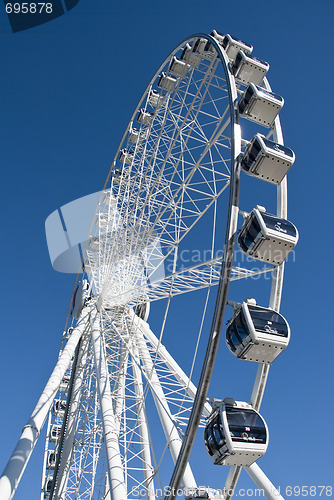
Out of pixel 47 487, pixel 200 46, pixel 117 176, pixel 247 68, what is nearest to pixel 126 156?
pixel 117 176

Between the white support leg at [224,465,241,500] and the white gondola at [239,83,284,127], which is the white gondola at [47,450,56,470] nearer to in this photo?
the white support leg at [224,465,241,500]

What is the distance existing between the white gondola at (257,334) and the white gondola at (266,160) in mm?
2444

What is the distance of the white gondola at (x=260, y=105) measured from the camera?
7.41m

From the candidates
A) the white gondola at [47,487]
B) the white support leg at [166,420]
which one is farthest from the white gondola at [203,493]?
the white gondola at [47,487]

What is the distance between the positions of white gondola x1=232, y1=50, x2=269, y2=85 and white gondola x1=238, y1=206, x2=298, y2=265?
373 cm

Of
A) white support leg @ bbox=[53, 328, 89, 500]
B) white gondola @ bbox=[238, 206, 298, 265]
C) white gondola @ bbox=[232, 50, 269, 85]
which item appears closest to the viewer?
white gondola @ bbox=[238, 206, 298, 265]

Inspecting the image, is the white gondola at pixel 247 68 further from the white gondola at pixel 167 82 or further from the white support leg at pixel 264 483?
the white support leg at pixel 264 483

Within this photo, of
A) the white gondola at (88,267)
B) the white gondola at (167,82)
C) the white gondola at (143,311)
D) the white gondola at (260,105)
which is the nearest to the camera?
the white gondola at (260,105)

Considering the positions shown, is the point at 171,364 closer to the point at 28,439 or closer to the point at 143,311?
the point at 28,439

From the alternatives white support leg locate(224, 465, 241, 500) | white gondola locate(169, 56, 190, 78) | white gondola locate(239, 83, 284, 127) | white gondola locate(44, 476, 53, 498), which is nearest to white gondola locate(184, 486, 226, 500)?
white support leg locate(224, 465, 241, 500)

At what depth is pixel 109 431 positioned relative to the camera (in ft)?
24.1

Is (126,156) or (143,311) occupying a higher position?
(126,156)

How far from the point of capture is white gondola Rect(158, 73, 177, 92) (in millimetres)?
12664

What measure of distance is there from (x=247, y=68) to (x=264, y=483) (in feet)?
27.0
